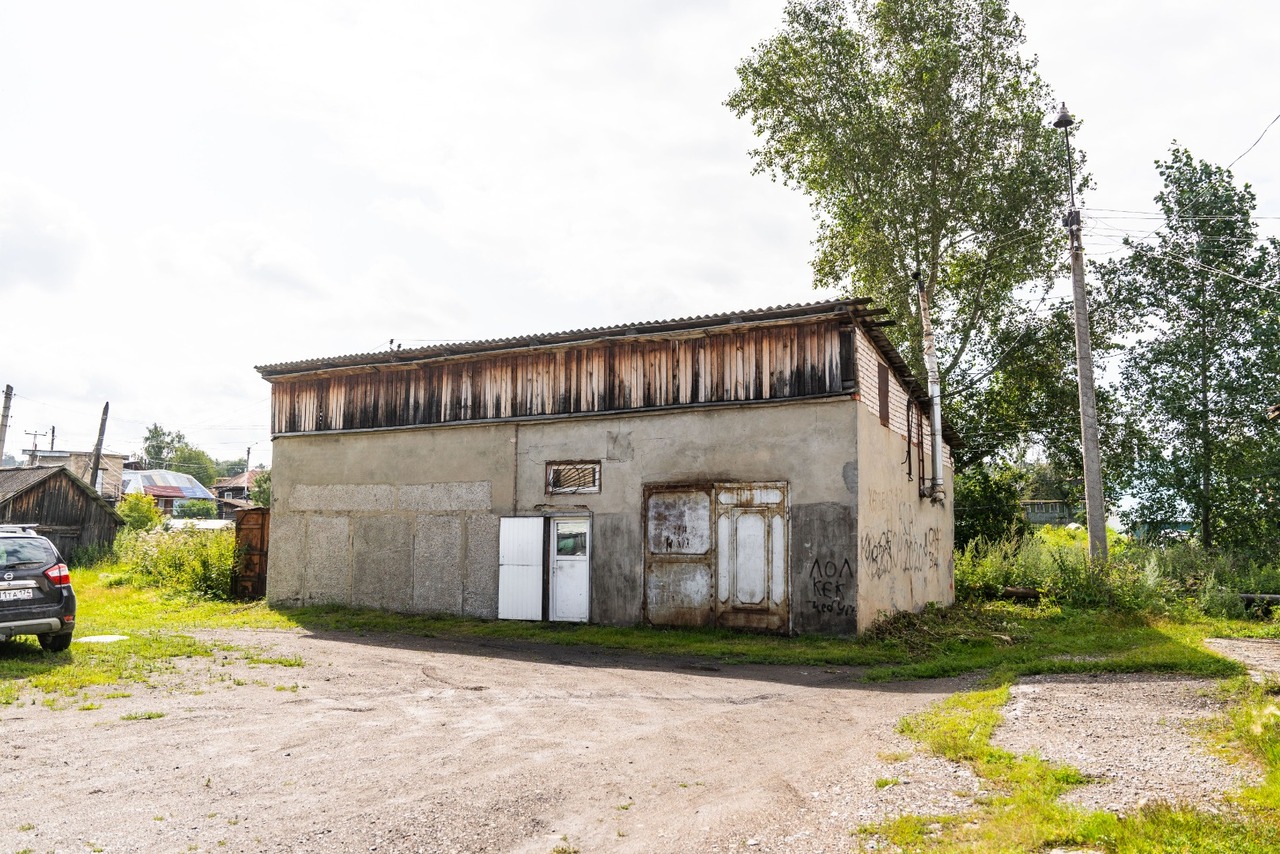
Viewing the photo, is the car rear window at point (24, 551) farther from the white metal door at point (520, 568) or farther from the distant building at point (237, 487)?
the distant building at point (237, 487)

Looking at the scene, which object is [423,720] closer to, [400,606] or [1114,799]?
[1114,799]

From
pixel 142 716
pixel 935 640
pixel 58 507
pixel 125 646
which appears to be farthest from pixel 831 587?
pixel 58 507

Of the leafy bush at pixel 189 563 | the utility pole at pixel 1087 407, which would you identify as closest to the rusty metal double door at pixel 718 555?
the utility pole at pixel 1087 407

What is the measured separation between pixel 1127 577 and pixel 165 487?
67757 millimetres

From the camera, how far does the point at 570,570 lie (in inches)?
583

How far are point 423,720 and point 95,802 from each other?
2.78 meters

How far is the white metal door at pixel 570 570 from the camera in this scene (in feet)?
48.1

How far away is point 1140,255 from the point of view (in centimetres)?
2509

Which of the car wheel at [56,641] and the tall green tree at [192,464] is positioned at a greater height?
the tall green tree at [192,464]

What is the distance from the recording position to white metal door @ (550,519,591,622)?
48.1 ft

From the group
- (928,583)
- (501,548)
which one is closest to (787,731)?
(501,548)

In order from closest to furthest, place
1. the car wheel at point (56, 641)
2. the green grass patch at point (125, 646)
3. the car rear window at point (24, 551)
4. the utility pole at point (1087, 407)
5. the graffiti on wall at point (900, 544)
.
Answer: the green grass patch at point (125, 646) < the car rear window at point (24, 551) < the car wheel at point (56, 641) < the graffiti on wall at point (900, 544) < the utility pole at point (1087, 407)

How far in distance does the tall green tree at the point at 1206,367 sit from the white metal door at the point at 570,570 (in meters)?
18.3

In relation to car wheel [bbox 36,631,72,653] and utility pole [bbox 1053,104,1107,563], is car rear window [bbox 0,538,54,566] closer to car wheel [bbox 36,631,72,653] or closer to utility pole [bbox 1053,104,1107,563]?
car wheel [bbox 36,631,72,653]
